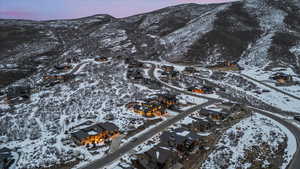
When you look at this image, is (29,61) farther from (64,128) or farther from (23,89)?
(64,128)

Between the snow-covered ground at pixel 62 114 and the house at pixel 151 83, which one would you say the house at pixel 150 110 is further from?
the house at pixel 151 83

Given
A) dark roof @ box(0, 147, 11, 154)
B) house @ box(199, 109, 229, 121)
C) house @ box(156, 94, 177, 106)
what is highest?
house @ box(156, 94, 177, 106)

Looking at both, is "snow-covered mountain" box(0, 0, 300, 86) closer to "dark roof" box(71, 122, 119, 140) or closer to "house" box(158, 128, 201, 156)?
"dark roof" box(71, 122, 119, 140)

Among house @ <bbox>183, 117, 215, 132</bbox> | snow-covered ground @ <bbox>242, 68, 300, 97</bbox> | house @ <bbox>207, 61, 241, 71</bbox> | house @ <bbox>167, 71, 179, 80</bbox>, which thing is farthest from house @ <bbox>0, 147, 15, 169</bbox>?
house @ <bbox>207, 61, 241, 71</bbox>

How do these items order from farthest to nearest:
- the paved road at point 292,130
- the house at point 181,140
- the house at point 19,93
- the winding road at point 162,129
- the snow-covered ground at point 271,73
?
the snow-covered ground at point 271,73
the house at point 19,93
the house at point 181,140
the winding road at point 162,129
the paved road at point 292,130

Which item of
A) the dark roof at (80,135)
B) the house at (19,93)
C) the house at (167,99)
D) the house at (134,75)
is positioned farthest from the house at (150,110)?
the house at (19,93)

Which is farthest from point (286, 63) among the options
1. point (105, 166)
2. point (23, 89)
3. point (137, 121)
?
point (23, 89)
